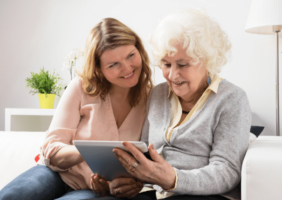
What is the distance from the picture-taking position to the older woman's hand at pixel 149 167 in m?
0.88

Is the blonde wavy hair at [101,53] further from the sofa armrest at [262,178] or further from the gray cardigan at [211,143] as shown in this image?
the sofa armrest at [262,178]

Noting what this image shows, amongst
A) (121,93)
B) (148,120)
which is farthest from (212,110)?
(121,93)

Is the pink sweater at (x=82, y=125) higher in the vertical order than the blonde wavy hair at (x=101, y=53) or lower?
lower

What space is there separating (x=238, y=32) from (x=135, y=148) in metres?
2.07

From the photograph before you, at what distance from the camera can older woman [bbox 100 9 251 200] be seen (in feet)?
3.16

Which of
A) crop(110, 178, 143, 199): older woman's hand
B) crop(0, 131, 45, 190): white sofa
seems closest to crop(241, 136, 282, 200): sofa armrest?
crop(110, 178, 143, 199): older woman's hand

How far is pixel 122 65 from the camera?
1.31 meters

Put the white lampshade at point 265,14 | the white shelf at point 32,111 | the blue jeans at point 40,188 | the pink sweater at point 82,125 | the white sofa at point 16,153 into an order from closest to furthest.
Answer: the blue jeans at point 40,188 < the pink sweater at point 82,125 < the white sofa at point 16,153 < the white lampshade at point 265,14 < the white shelf at point 32,111

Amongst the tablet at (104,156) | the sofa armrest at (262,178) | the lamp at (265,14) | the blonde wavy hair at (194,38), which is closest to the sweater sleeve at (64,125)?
the tablet at (104,156)

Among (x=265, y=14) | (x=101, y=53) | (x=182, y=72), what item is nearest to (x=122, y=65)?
(x=101, y=53)

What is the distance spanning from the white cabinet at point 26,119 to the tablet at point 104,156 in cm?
162

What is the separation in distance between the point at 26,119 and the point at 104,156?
2.09 m

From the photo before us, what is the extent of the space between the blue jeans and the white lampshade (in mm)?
1720

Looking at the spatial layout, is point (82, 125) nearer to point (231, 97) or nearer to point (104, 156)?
point (104, 156)
